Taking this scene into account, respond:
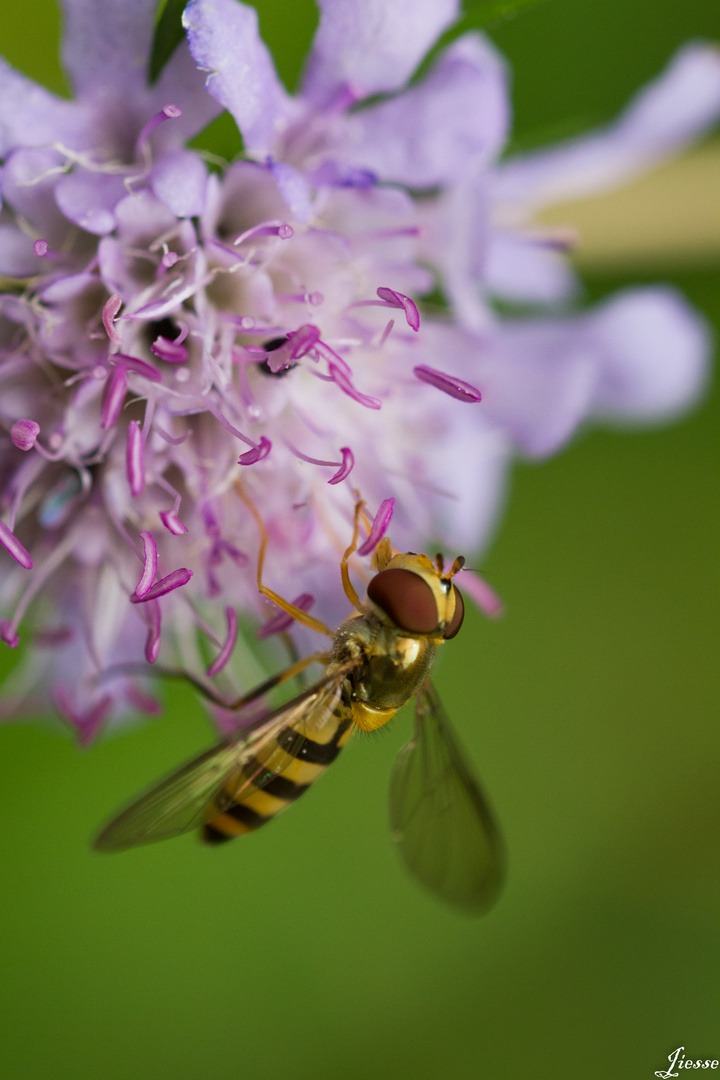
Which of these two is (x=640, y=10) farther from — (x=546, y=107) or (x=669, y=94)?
(x=669, y=94)

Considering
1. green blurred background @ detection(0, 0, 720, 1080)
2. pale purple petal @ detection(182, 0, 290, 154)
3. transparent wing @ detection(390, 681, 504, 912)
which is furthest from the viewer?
green blurred background @ detection(0, 0, 720, 1080)

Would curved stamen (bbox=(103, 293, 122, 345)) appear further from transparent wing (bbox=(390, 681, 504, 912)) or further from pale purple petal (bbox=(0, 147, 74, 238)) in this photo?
transparent wing (bbox=(390, 681, 504, 912))

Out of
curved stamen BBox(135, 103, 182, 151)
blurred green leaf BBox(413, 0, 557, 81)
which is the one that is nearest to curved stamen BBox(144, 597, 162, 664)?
curved stamen BBox(135, 103, 182, 151)

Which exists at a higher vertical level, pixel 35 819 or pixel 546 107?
pixel 546 107

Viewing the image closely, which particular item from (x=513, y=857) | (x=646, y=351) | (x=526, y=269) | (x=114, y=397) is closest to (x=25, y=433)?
(x=114, y=397)

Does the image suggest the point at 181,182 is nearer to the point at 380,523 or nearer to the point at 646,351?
the point at 380,523

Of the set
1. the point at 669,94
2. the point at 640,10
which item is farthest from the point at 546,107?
the point at 669,94

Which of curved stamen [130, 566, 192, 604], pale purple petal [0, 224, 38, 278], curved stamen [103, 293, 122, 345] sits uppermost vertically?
pale purple petal [0, 224, 38, 278]
